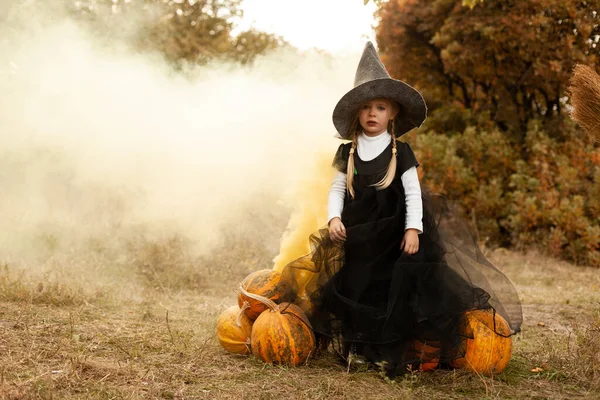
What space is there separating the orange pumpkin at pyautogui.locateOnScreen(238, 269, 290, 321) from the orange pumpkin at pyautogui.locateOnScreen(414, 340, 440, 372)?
0.86 meters

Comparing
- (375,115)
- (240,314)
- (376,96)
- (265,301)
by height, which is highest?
(376,96)

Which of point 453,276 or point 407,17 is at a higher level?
point 407,17

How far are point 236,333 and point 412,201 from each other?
4.48 feet

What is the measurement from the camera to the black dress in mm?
3342

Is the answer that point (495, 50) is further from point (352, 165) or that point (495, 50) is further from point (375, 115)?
point (352, 165)

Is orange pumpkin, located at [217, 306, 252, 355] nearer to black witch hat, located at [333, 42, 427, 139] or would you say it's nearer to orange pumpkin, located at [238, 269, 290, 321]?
orange pumpkin, located at [238, 269, 290, 321]

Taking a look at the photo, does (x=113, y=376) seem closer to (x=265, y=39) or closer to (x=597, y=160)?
(x=597, y=160)

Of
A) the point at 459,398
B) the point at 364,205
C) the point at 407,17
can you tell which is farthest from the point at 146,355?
the point at 407,17

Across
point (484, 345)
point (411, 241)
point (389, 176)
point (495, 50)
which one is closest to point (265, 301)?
point (411, 241)

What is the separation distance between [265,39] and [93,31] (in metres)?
3.33

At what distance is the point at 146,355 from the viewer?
363cm

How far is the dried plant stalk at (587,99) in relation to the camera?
3.57 meters

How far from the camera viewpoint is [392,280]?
3.35 metres

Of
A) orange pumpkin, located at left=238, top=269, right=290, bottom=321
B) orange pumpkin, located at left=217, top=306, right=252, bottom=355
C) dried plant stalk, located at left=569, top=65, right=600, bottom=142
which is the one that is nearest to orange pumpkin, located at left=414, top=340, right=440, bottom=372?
orange pumpkin, located at left=238, top=269, right=290, bottom=321
